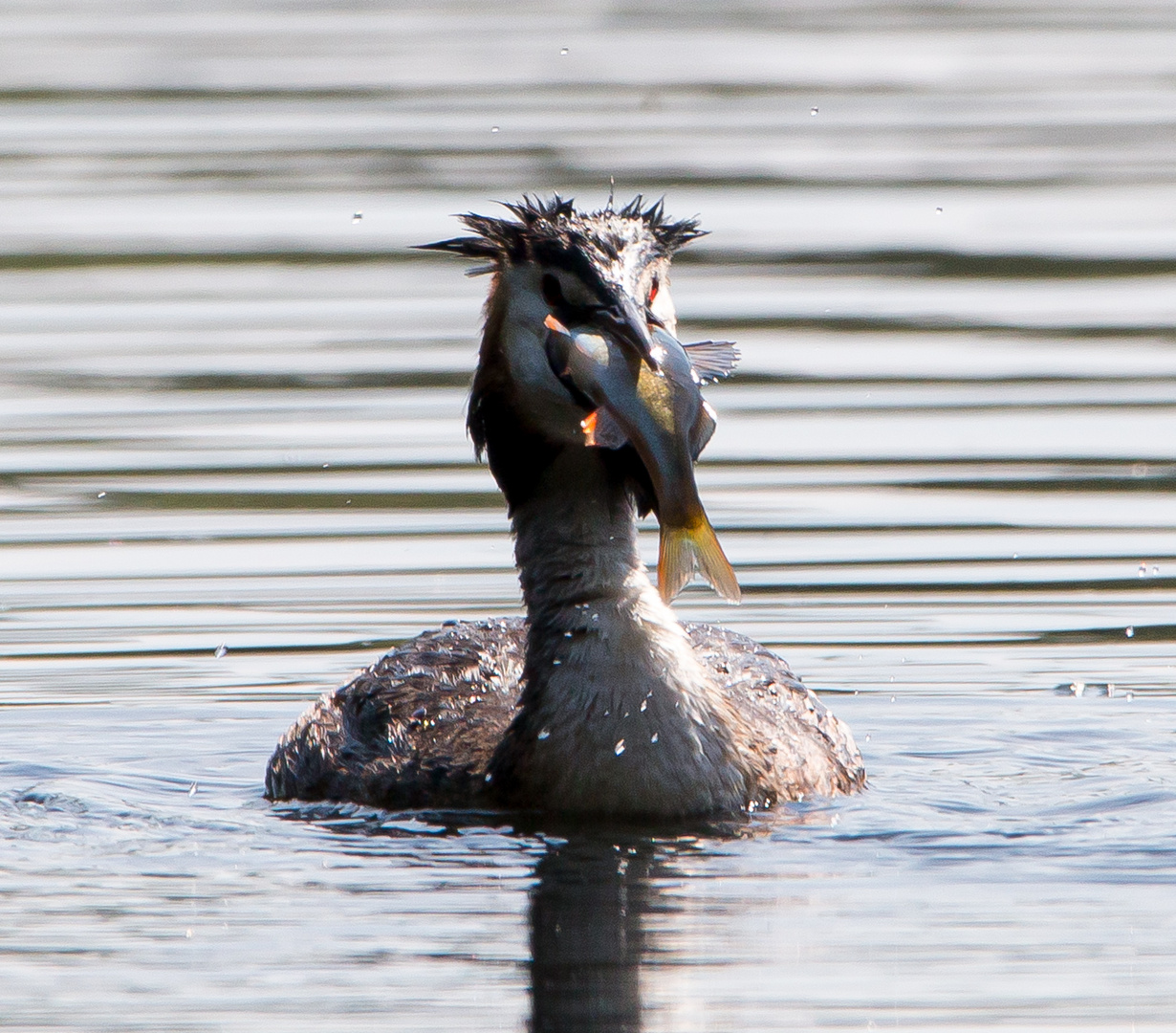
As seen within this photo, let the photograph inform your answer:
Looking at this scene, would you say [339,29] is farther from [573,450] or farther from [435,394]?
[573,450]

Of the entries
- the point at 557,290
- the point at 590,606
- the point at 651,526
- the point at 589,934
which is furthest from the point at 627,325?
the point at 651,526

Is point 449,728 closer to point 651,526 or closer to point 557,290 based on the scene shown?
point 557,290

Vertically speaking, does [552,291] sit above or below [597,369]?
above

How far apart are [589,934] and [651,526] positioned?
21.1ft

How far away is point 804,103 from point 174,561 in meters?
12.0

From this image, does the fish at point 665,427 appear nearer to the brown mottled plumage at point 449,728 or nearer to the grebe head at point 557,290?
the grebe head at point 557,290

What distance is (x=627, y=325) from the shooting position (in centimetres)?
881

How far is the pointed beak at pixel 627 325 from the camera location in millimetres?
8711

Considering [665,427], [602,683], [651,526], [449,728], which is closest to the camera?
[665,427]

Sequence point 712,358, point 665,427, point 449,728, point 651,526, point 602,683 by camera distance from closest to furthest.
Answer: point 665,427, point 602,683, point 712,358, point 449,728, point 651,526

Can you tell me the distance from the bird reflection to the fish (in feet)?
2.93

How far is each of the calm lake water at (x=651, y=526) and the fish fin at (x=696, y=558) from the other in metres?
0.87

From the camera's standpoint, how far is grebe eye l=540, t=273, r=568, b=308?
9258mm

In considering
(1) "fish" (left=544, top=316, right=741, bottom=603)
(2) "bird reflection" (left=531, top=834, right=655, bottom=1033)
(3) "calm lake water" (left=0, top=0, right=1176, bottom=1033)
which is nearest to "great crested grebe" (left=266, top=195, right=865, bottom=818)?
(1) "fish" (left=544, top=316, right=741, bottom=603)
